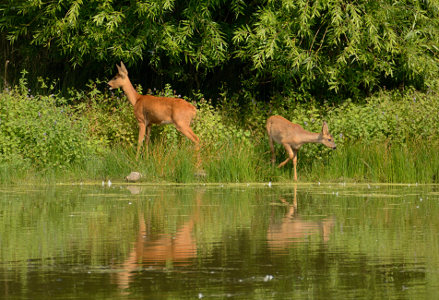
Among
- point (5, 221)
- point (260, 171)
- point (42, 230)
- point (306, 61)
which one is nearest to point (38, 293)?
point (42, 230)

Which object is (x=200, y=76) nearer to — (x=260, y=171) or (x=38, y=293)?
(x=260, y=171)

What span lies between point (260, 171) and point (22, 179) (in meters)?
4.97

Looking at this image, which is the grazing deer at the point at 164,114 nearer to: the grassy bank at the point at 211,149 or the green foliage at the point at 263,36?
the grassy bank at the point at 211,149

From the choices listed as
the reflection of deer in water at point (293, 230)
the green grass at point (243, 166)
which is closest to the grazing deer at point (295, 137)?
the green grass at point (243, 166)

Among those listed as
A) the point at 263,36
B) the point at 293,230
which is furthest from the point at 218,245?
the point at 263,36

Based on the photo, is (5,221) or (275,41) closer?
(5,221)

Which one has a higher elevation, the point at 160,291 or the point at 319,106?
the point at 319,106

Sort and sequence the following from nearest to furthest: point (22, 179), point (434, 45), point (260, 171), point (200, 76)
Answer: point (22, 179)
point (260, 171)
point (434, 45)
point (200, 76)

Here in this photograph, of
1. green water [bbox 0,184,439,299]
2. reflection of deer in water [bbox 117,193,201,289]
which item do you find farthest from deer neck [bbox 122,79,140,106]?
reflection of deer in water [bbox 117,193,201,289]

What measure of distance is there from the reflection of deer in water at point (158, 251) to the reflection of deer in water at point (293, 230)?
0.93 meters

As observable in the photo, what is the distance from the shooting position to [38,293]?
7629mm

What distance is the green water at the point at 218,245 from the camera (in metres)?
7.88

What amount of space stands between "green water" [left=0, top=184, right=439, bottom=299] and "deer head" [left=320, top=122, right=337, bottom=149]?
3.32 metres

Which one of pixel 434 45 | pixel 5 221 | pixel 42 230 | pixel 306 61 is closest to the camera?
pixel 42 230
